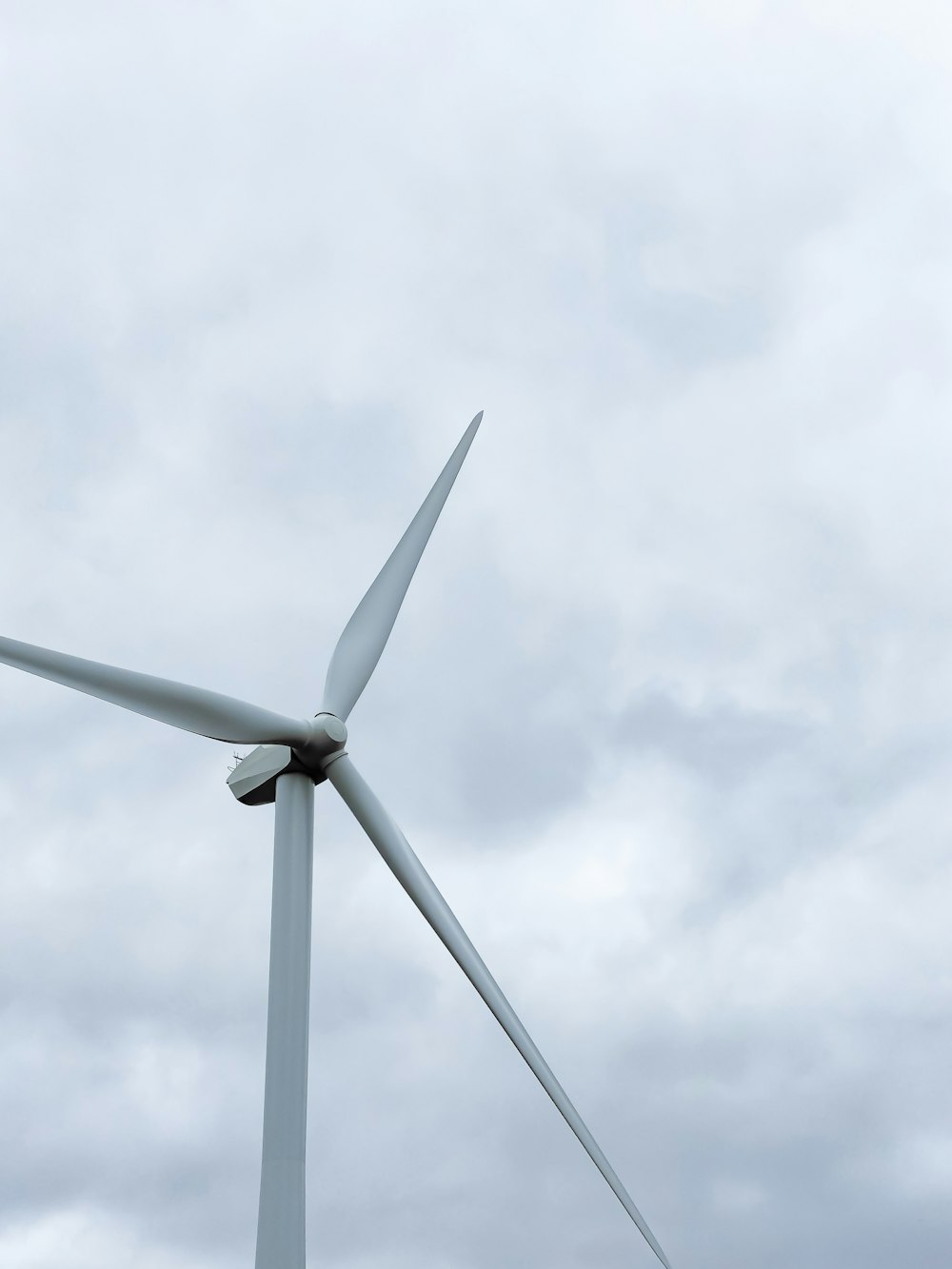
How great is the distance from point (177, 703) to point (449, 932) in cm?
688

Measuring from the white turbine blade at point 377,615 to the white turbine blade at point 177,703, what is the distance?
5.44ft

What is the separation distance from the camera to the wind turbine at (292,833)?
23031mm

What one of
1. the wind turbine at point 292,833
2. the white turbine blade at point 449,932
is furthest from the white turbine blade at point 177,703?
the white turbine blade at point 449,932

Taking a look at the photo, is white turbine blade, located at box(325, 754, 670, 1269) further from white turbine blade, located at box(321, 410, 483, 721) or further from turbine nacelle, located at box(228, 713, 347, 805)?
white turbine blade, located at box(321, 410, 483, 721)

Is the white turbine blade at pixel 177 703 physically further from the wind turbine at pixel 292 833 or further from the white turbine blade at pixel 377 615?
the white turbine blade at pixel 377 615

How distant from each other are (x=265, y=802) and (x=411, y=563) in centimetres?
673

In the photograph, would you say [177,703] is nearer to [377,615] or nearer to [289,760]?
[289,760]

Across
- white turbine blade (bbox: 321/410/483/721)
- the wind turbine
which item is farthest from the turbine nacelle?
white turbine blade (bbox: 321/410/483/721)

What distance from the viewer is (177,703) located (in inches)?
1016

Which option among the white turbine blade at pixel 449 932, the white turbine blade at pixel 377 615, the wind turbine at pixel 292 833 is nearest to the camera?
the wind turbine at pixel 292 833

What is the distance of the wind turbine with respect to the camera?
23031 mm

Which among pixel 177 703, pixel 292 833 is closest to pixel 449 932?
pixel 292 833

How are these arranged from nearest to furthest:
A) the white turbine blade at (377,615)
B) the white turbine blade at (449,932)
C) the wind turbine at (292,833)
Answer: the wind turbine at (292,833) < the white turbine blade at (449,932) < the white turbine blade at (377,615)

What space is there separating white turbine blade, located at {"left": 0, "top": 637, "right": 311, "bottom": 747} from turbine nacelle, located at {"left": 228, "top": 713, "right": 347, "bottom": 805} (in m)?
0.16
